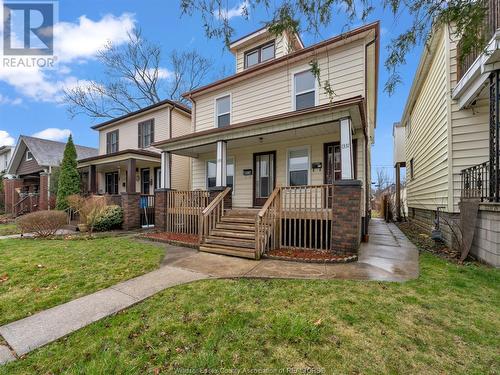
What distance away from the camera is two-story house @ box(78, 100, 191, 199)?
1391 cm

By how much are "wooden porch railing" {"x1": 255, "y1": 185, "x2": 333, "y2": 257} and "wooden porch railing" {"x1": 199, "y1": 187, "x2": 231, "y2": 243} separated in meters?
1.93

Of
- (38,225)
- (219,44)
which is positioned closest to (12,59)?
(38,225)

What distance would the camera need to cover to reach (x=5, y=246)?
7.34 meters

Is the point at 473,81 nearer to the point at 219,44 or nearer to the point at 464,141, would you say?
the point at 464,141

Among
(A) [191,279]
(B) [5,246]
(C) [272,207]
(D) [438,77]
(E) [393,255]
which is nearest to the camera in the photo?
(A) [191,279]

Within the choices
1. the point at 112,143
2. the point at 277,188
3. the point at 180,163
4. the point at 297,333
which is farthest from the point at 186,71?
the point at 297,333

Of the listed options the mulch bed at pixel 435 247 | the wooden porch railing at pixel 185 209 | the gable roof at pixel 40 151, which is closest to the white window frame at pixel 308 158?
the wooden porch railing at pixel 185 209

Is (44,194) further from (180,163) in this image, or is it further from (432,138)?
(432,138)

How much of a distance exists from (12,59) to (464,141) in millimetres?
14258

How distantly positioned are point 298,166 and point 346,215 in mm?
3483

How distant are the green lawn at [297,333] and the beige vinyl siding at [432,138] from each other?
15.9ft

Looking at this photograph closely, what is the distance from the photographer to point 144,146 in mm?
14984

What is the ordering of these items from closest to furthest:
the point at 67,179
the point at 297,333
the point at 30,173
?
the point at 297,333 < the point at 67,179 < the point at 30,173

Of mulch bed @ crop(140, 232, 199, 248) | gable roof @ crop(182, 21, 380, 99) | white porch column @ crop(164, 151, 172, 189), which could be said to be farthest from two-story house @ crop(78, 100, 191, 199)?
mulch bed @ crop(140, 232, 199, 248)
